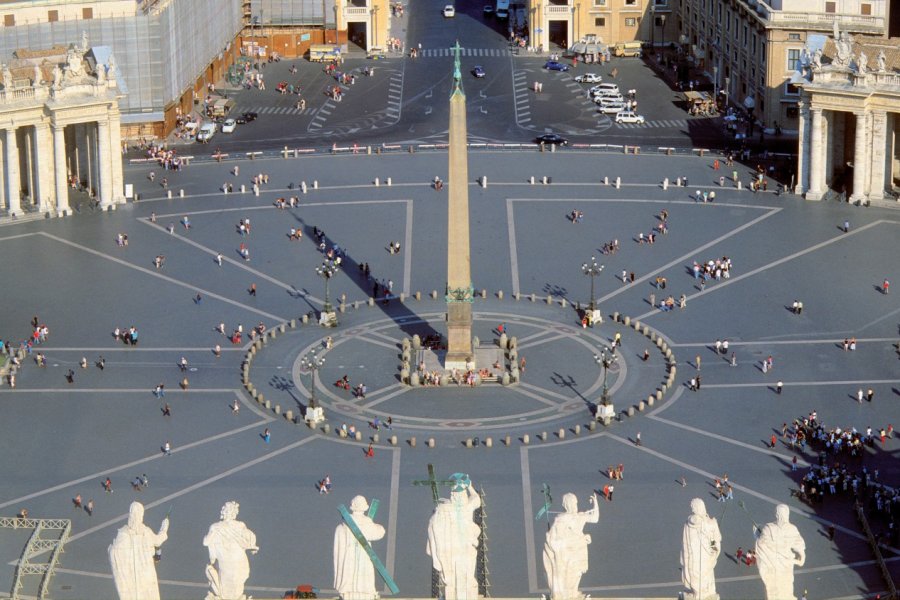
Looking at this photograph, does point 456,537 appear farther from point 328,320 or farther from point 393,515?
point 328,320

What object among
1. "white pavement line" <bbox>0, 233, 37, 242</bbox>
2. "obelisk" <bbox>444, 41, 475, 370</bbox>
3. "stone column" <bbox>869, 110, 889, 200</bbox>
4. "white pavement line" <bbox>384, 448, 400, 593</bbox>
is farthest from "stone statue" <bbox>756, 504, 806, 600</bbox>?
"white pavement line" <bbox>0, 233, 37, 242</bbox>

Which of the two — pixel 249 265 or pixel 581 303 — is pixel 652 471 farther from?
pixel 249 265

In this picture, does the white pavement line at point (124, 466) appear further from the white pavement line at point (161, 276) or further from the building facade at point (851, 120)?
the building facade at point (851, 120)

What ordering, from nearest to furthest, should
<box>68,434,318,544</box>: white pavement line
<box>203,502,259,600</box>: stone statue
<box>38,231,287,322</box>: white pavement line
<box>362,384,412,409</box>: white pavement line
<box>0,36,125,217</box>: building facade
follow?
<box>203,502,259,600</box>: stone statue
<box>68,434,318,544</box>: white pavement line
<box>362,384,412,409</box>: white pavement line
<box>38,231,287,322</box>: white pavement line
<box>0,36,125,217</box>: building facade

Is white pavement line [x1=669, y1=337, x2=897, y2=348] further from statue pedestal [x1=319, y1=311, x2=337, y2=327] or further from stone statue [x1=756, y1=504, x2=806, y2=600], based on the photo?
stone statue [x1=756, y1=504, x2=806, y2=600]

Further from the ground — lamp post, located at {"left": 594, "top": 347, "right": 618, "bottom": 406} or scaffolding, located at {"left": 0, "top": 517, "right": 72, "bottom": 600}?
lamp post, located at {"left": 594, "top": 347, "right": 618, "bottom": 406}

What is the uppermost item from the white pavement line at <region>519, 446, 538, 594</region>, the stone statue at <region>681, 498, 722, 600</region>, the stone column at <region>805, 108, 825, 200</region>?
the stone statue at <region>681, 498, 722, 600</region>

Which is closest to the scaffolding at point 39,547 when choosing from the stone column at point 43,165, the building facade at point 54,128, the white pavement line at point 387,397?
the white pavement line at point 387,397
